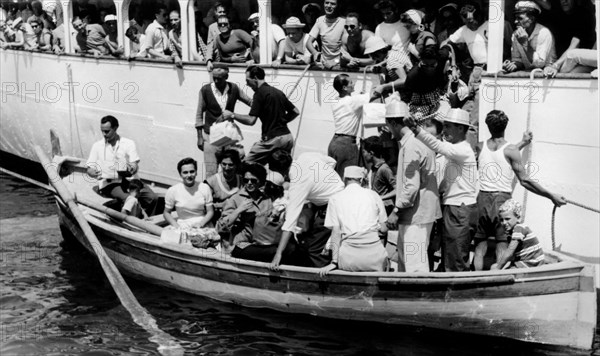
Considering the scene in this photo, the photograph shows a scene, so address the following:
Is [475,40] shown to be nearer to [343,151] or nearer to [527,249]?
[343,151]

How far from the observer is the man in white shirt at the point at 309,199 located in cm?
993

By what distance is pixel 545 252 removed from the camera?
1001cm

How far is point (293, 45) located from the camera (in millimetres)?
14070

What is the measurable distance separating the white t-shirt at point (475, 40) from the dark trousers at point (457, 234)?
2602 mm

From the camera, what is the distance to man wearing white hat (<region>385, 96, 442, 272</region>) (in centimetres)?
932

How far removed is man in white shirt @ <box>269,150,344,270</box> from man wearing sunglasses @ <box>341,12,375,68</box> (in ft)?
8.50

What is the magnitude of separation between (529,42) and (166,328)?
515 cm

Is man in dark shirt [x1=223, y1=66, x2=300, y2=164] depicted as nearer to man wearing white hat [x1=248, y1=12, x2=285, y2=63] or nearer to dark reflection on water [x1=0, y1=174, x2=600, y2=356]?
man wearing white hat [x1=248, y1=12, x2=285, y2=63]

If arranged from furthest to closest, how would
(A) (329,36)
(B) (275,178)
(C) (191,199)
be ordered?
(A) (329,36), (C) (191,199), (B) (275,178)

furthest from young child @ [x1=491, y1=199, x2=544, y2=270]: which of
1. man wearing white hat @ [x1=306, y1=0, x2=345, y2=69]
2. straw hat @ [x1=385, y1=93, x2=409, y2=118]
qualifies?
man wearing white hat @ [x1=306, y1=0, x2=345, y2=69]

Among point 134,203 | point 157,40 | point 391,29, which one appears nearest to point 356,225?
point 391,29

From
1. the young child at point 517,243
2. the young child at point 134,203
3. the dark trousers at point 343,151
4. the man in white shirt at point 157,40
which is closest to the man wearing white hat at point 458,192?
the young child at point 517,243

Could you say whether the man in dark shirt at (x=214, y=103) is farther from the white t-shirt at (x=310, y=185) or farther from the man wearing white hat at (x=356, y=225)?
the man wearing white hat at (x=356, y=225)

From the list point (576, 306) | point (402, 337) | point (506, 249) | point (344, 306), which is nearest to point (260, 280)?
point (344, 306)
